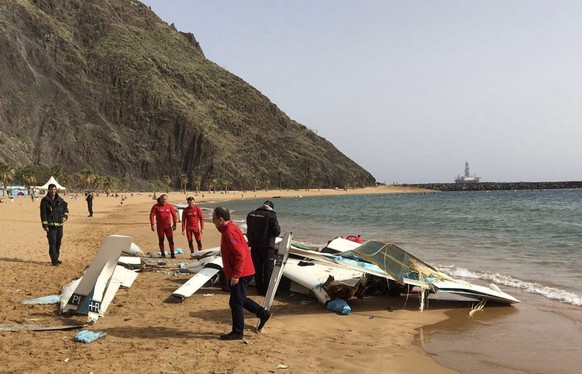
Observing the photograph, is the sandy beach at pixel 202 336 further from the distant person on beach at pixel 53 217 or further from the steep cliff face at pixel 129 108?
the steep cliff face at pixel 129 108

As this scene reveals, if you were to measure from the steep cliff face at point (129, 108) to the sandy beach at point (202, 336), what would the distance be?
112942 mm

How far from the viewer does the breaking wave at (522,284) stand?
35.1 feet

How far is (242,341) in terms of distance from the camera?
690cm

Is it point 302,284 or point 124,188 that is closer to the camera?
point 302,284

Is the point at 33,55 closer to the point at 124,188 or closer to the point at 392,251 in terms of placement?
the point at 124,188

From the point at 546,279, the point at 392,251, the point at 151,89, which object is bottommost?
the point at 546,279

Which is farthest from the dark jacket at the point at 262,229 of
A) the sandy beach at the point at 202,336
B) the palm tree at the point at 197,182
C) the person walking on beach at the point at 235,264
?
the palm tree at the point at 197,182

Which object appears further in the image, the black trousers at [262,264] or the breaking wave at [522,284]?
the breaking wave at [522,284]

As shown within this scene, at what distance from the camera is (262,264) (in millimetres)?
9727

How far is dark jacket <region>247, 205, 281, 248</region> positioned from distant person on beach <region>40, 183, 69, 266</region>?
5.67m

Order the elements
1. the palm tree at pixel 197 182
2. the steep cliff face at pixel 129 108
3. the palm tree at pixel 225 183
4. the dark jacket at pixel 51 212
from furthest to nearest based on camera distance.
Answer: the palm tree at pixel 225 183 → the palm tree at pixel 197 182 → the steep cliff face at pixel 129 108 → the dark jacket at pixel 51 212

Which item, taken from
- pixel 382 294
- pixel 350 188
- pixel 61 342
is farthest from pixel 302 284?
pixel 350 188

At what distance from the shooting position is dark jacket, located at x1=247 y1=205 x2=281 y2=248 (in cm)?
932

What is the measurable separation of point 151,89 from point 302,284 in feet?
500
